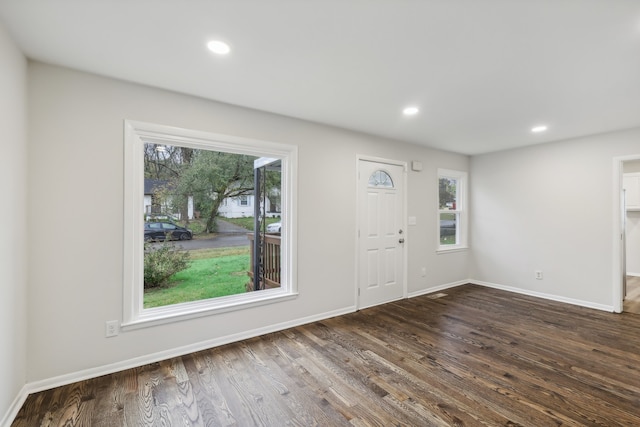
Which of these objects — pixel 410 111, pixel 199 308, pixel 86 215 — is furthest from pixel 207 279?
pixel 410 111

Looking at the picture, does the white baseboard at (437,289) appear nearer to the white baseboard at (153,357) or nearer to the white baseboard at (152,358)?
the white baseboard at (153,357)

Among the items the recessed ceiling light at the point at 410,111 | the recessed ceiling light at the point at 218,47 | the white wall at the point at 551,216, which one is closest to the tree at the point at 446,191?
the white wall at the point at 551,216

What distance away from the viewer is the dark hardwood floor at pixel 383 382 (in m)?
1.83

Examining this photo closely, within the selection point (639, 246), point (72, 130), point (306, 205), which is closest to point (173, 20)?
point (72, 130)

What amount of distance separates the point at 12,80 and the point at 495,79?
341 cm

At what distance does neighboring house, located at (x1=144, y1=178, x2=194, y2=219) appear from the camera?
2.65m

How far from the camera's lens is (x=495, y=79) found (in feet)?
7.70

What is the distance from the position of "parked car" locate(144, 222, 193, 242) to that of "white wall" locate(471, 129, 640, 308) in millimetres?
4838

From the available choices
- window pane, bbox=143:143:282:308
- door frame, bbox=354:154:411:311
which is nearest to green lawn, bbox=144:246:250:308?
window pane, bbox=143:143:282:308

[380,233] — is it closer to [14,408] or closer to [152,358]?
[152,358]

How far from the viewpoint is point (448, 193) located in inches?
206

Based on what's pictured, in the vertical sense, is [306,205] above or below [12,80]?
below

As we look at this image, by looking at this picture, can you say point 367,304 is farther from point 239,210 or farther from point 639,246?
point 639,246

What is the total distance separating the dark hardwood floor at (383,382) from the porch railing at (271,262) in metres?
0.69
